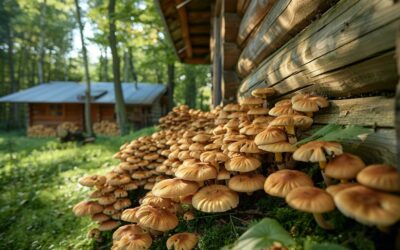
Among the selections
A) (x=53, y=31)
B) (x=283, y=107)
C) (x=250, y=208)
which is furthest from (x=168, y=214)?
(x=53, y=31)

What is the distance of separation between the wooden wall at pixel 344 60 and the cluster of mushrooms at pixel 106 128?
21.8 m

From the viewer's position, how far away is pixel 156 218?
8.91 feet

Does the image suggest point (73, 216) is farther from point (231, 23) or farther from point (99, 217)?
point (231, 23)

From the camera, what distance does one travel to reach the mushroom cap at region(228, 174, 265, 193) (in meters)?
2.46

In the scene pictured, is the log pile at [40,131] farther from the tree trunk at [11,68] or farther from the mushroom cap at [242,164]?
the mushroom cap at [242,164]

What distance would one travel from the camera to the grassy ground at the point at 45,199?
5156 mm

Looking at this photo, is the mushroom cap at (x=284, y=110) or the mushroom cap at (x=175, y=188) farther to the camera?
the mushroom cap at (x=284, y=110)

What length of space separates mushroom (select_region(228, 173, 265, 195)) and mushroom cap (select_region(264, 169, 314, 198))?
0.40 meters

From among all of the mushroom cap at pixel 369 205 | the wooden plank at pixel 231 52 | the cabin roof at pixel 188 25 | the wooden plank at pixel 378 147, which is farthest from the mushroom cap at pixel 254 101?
the cabin roof at pixel 188 25

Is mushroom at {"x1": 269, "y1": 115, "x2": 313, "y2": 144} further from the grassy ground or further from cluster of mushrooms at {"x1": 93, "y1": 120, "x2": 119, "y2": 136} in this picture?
cluster of mushrooms at {"x1": 93, "y1": 120, "x2": 119, "y2": 136}

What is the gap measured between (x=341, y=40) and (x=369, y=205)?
4.42 feet

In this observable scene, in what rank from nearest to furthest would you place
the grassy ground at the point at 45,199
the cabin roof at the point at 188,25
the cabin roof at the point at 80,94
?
1. the grassy ground at the point at 45,199
2. the cabin roof at the point at 188,25
3. the cabin roof at the point at 80,94

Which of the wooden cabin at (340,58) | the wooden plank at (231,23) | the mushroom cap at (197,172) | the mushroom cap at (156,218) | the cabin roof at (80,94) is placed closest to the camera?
the wooden cabin at (340,58)

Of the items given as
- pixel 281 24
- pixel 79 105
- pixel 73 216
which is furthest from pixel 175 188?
pixel 79 105
